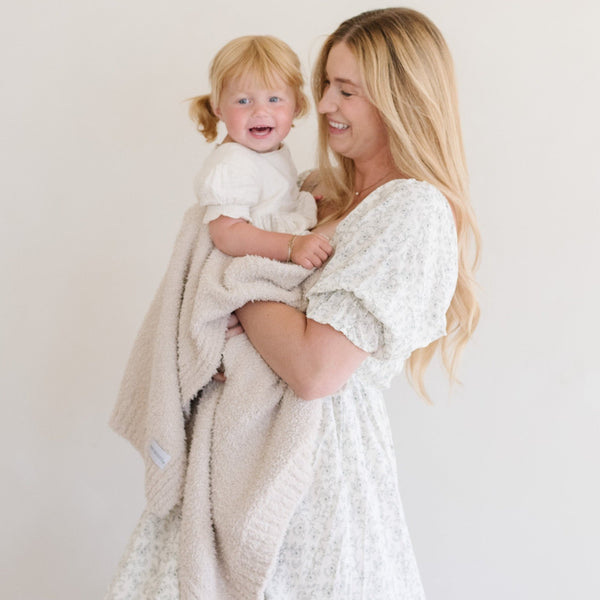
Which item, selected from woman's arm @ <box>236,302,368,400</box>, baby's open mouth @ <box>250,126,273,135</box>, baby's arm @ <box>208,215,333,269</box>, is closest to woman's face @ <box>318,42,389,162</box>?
baby's open mouth @ <box>250,126,273,135</box>

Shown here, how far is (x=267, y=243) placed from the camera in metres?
1.46

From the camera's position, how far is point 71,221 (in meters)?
2.17

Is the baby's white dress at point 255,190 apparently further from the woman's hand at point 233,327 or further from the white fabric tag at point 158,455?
the white fabric tag at point 158,455

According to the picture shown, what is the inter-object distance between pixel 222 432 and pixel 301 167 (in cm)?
93

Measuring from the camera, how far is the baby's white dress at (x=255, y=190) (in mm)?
1509

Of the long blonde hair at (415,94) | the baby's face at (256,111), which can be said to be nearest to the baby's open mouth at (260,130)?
the baby's face at (256,111)

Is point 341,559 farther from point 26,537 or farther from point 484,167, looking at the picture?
point 26,537

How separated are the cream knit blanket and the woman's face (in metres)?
0.31

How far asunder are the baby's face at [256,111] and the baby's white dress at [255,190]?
3cm

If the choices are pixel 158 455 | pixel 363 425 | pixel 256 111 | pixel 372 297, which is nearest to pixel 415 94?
pixel 256 111

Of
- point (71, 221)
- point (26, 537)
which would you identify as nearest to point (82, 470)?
point (26, 537)

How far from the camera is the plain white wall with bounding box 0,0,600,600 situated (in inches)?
77.3

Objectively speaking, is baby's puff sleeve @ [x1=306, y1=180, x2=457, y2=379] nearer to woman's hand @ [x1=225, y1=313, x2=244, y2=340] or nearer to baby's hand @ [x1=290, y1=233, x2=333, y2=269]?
baby's hand @ [x1=290, y1=233, x2=333, y2=269]

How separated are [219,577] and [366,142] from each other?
850 millimetres
